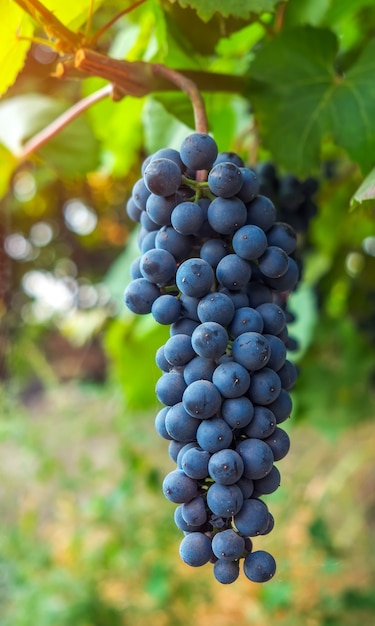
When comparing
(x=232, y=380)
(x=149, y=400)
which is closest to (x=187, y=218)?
(x=232, y=380)

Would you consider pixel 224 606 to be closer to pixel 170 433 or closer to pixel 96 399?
pixel 96 399

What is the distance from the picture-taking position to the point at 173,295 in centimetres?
50

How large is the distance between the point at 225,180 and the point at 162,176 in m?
0.05

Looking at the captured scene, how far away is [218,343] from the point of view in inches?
17.0

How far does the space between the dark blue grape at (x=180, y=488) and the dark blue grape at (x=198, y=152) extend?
0.24 meters

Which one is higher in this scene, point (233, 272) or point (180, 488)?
point (233, 272)

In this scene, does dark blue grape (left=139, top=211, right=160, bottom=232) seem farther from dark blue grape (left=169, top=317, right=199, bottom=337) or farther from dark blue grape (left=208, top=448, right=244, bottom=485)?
dark blue grape (left=208, top=448, right=244, bottom=485)

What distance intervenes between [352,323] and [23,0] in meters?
1.17

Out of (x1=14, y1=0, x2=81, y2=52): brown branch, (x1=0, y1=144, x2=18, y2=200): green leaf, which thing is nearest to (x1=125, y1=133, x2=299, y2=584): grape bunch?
(x1=14, y1=0, x2=81, y2=52): brown branch

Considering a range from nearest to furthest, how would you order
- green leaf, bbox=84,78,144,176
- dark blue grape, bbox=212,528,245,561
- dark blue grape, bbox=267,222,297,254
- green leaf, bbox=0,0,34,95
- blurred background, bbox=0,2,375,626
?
→ dark blue grape, bbox=212,528,245,561 < dark blue grape, bbox=267,222,297,254 < green leaf, bbox=0,0,34,95 < blurred background, bbox=0,2,375,626 < green leaf, bbox=84,78,144,176

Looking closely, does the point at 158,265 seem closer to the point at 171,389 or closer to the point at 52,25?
the point at 171,389

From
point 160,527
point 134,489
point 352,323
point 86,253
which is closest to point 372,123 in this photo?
point 352,323

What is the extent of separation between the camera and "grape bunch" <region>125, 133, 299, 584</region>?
0.42 m

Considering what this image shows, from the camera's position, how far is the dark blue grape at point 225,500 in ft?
1.35
